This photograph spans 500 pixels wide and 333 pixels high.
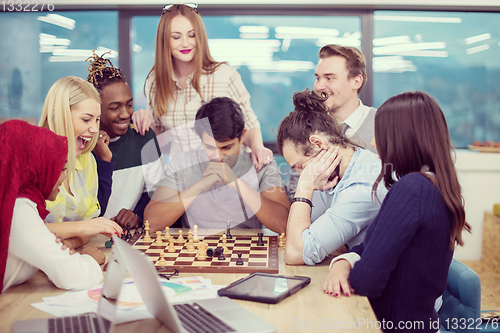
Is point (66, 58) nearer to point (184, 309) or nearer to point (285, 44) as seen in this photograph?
point (285, 44)

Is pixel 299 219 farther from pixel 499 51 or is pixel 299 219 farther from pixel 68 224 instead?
pixel 499 51

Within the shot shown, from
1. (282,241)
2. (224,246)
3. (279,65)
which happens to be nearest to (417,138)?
(282,241)

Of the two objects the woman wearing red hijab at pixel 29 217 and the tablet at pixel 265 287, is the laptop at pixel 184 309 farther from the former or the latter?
the woman wearing red hijab at pixel 29 217

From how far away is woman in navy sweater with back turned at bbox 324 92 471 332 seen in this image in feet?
4.13

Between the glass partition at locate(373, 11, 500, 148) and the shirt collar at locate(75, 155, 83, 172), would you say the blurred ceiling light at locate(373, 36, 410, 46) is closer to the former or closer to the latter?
the glass partition at locate(373, 11, 500, 148)

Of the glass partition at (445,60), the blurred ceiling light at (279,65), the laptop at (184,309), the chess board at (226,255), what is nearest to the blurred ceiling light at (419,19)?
the glass partition at (445,60)

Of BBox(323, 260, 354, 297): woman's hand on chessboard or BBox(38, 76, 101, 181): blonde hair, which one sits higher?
BBox(38, 76, 101, 181): blonde hair

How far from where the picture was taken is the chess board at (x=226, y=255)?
5.20ft

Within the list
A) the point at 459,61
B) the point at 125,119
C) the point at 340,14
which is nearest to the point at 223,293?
the point at 125,119

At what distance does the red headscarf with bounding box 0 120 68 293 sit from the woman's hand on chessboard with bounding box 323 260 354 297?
1.02m

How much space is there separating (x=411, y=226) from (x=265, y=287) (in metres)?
0.50

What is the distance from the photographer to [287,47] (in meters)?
3.65

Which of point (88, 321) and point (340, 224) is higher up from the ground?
point (340, 224)

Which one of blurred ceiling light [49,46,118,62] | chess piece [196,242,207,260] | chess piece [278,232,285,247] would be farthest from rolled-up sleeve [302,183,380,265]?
blurred ceiling light [49,46,118,62]
